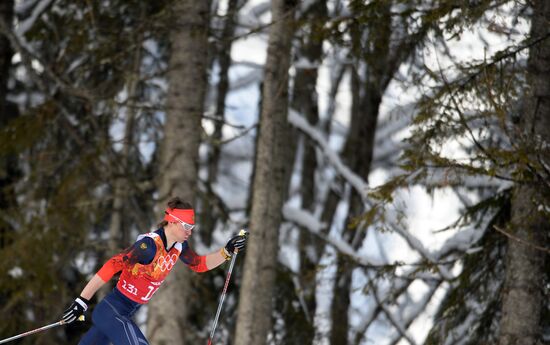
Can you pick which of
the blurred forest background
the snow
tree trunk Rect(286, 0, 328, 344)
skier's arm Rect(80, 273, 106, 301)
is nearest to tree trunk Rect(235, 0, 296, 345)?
the blurred forest background

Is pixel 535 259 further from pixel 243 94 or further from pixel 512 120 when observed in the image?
pixel 243 94

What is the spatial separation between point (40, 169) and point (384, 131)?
726 centimetres

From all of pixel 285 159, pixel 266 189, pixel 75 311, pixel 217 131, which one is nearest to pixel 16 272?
pixel 217 131

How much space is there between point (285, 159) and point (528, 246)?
3.24m

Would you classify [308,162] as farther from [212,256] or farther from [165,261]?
[165,261]

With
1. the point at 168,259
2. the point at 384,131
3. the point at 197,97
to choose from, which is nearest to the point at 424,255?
the point at 197,97

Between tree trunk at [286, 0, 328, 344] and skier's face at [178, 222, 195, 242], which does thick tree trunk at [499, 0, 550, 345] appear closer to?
tree trunk at [286, 0, 328, 344]

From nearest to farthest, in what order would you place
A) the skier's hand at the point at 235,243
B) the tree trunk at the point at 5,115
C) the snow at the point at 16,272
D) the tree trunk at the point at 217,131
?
1. the skier's hand at the point at 235,243
2. the tree trunk at the point at 217,131
3. the snow at the point at 16,272
4. the tree trunk at the point at 5,115

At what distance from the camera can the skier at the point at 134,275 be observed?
19.3ft

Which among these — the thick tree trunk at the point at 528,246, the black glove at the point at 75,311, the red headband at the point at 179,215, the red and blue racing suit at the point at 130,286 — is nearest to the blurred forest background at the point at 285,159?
the thick tree trunk at the point at 528,246

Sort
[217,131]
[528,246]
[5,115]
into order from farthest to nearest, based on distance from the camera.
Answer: [217,131] → [5,115] → [528,246]

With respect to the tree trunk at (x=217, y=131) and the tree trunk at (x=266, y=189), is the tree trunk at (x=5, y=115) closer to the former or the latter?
the tree trunk at (x=217, y=131)

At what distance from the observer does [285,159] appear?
1012 cm

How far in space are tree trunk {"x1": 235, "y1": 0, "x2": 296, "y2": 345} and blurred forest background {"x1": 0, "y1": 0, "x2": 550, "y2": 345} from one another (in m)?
0.02
